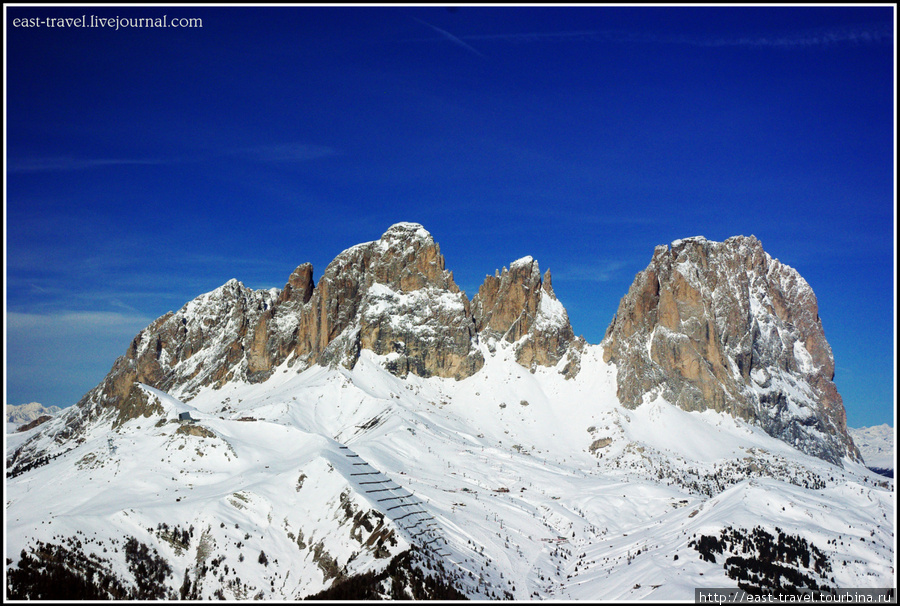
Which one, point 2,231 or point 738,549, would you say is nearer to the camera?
point 2,231

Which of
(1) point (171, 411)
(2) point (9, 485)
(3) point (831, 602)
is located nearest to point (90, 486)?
(2) point (9, 485)

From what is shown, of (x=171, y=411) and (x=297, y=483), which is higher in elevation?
(x=171, y=411)

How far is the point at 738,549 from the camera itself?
7000 cm

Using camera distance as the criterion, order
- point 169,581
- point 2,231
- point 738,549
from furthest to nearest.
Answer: point 738,549 → point 169,581 → point 2,231

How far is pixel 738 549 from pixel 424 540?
34874 mm

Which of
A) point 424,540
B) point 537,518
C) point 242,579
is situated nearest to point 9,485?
point 242,579

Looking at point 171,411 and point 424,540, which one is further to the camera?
point 171,411

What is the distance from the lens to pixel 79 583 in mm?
58781

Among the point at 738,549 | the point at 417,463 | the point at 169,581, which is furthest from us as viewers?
the point at 417,463

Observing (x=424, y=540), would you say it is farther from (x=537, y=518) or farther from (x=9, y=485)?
(x=9, y=485)

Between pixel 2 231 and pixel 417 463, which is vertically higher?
pixel 2 231

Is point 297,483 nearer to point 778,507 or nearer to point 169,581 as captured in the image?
point 169,581

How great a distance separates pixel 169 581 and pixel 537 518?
68.8m

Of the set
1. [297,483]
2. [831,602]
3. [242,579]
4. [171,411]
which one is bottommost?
[831,602]
